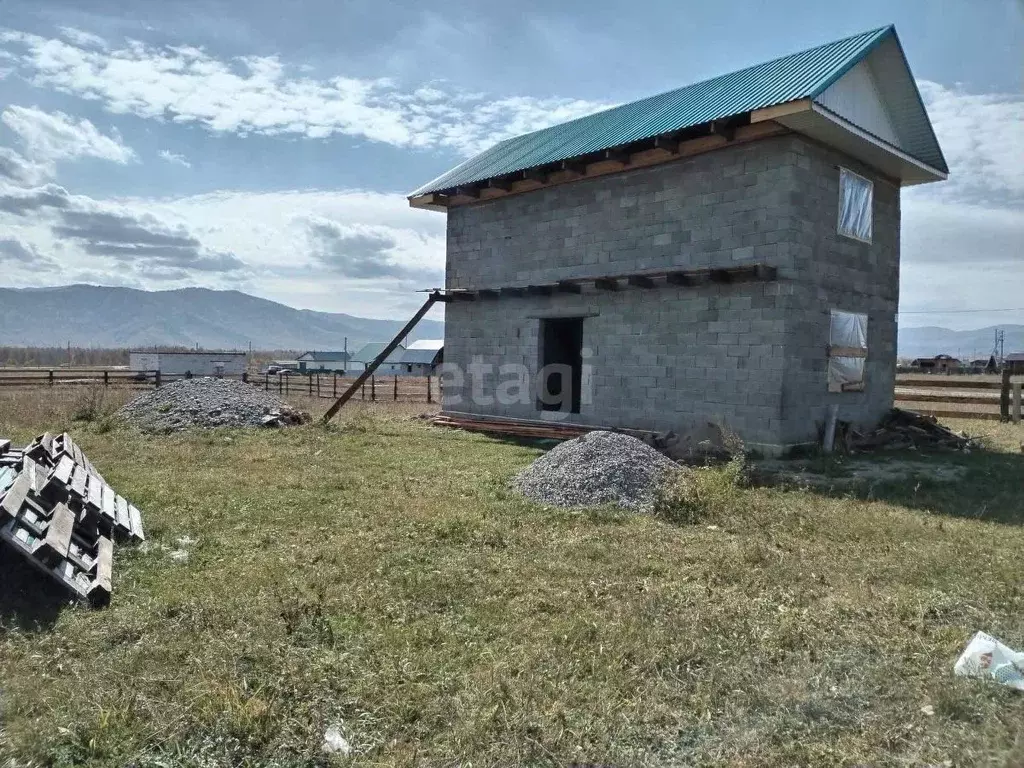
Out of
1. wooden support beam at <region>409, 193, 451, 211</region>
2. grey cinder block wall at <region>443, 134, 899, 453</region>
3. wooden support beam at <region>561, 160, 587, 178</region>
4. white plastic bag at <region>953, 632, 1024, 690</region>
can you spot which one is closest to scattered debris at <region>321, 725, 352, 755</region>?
white plastic bag at <region>953, 632, 1024, 690</region>

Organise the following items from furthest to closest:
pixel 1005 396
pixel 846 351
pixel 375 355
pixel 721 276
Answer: pixel 375 355 < pixel 1005 396 < pixel 846 351 < pixel 721 276

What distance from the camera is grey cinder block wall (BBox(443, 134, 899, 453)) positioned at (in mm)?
12008

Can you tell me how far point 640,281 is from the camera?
13617mm

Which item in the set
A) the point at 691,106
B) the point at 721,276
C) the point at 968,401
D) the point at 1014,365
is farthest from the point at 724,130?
the point at 1014,365

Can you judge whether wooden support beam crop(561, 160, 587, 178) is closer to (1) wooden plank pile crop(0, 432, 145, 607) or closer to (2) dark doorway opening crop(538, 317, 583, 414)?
(2) dark doorway opening crop(538, 317, 583, 414)

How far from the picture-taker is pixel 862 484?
1002 cm

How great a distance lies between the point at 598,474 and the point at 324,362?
8059cm

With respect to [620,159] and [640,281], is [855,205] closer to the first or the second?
[640,281]

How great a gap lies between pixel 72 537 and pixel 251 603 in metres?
1.89

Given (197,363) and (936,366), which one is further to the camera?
(936,366)

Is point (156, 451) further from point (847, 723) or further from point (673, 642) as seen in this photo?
point (847, 723)

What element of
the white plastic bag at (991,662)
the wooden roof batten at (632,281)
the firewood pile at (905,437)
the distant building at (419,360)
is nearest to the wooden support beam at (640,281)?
the wooden roof batten at (632,281)

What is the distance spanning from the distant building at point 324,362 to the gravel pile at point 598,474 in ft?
215

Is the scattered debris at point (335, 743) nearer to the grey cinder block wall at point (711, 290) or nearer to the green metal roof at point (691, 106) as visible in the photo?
the grey cinder block wall at point (711, 290)
